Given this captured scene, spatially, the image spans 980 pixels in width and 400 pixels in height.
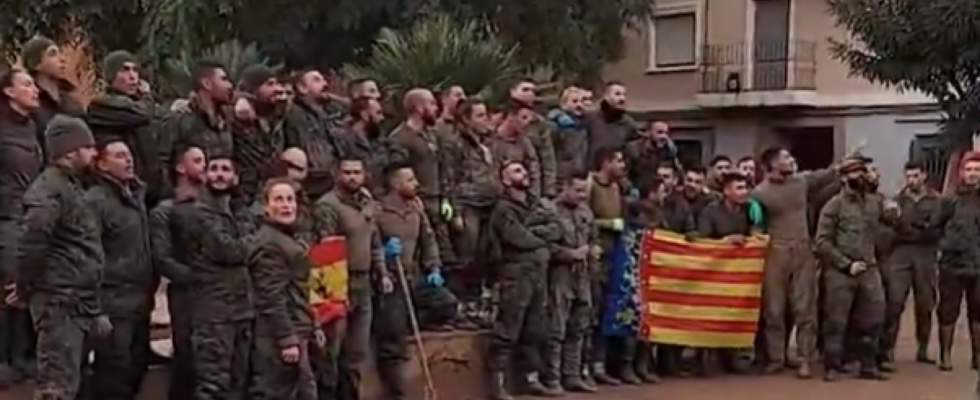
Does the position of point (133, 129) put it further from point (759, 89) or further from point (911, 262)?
point (759, 89)

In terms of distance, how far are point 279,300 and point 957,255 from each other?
20.8ft

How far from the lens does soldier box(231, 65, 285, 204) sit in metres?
10.6

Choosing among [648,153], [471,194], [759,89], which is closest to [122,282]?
[471,194]

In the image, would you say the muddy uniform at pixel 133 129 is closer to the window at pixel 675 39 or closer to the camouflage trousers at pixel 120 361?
the camouflage trousers at pixel 120 361

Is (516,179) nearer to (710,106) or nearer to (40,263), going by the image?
(40,263)

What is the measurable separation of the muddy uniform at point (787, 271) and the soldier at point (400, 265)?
310 cm

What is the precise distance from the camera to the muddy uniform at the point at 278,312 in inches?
368

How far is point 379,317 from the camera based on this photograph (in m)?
10.6

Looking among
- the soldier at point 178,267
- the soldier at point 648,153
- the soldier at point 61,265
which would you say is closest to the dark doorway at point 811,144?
the soldier at point 648,153

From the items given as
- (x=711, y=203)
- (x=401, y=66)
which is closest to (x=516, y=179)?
(x=711, y=203)

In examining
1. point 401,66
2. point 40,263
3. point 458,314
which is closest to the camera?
point 40,263

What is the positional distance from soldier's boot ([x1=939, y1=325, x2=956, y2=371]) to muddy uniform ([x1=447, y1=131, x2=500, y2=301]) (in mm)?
4100

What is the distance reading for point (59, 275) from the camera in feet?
28.0

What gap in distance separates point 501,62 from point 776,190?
15.5 ft
